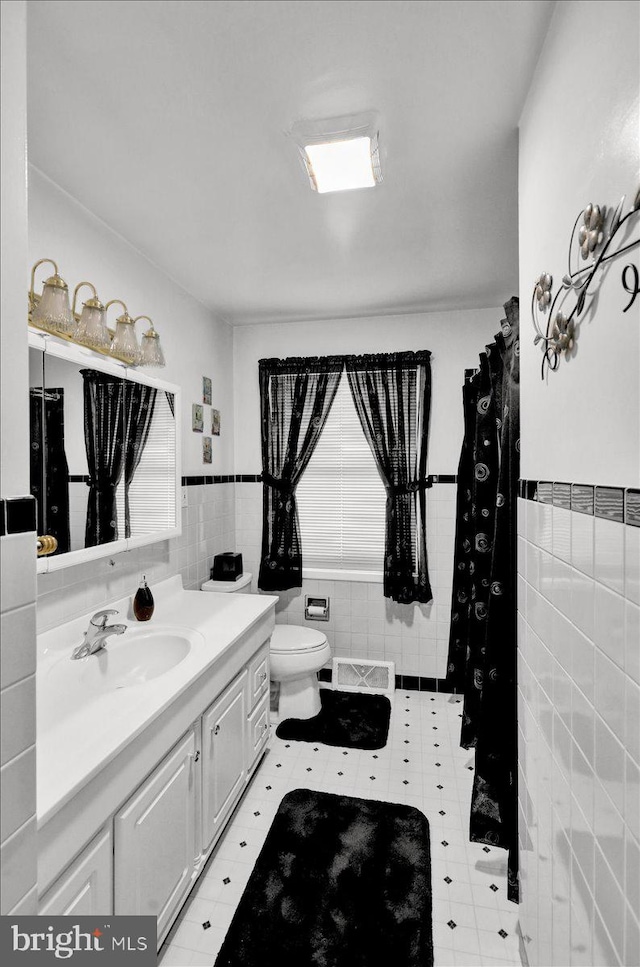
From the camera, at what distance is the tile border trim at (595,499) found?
688 mm

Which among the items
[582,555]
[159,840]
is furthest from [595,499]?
[159,840]

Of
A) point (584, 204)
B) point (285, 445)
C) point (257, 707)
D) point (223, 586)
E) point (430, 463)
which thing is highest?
point (584, 204)

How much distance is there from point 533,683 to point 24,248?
147 cm

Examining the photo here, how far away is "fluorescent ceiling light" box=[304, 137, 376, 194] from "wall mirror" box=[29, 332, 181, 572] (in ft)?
3.43

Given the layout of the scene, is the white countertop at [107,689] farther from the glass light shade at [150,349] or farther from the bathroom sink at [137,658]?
the glass light shade at [150,349]

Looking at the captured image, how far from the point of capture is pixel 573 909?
0.94m

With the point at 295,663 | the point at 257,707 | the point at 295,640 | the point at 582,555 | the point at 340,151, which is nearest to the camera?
the point at 582,555

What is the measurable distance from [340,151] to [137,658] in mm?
1920

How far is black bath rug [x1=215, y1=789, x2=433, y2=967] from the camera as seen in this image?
1415 mm

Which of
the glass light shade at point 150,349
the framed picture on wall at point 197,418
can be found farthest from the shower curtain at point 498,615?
the framed picture on wall at point 197,418

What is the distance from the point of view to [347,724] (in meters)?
2.67

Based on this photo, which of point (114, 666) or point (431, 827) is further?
point (431, 827)

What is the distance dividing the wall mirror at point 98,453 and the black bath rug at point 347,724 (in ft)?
4.25

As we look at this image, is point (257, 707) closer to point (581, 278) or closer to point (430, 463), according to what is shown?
point (430, 463)
